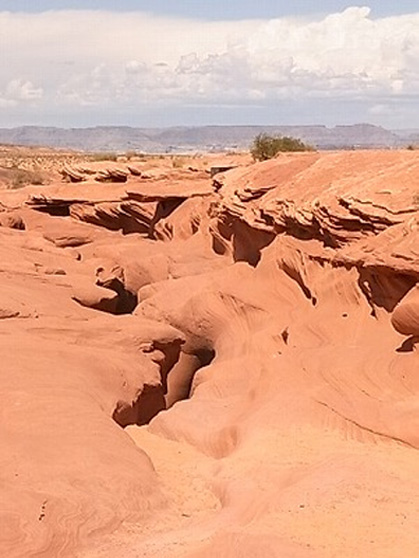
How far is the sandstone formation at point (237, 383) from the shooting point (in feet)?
27.4

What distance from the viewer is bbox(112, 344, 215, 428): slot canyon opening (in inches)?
511

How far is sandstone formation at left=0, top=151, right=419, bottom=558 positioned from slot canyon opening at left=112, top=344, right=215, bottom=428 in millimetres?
45

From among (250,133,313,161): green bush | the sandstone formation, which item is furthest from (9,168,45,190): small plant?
the sandstone formation

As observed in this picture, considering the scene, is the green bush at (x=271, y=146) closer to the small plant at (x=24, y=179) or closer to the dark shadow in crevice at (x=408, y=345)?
the small plant at (x=24, y=179)

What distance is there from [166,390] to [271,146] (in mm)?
19792

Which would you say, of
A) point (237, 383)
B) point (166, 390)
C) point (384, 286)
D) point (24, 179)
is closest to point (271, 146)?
point (166, 390)

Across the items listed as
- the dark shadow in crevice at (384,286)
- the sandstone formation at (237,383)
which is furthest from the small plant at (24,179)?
the dark shadow in crevice at (384,286)

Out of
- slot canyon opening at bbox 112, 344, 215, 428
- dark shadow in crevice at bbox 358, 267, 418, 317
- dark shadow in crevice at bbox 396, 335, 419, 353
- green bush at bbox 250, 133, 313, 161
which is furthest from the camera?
green bush at bbox 250, 133, 313, 161

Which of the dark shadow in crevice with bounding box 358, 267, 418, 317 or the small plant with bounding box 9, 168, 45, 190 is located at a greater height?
the dark shadow in crevice with bounding box 358, 267, 418, 317

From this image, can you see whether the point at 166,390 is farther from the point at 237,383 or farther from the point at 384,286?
the point at 384,286

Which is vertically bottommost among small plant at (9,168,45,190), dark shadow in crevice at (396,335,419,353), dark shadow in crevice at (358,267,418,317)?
small plant at (9,168,45,190)

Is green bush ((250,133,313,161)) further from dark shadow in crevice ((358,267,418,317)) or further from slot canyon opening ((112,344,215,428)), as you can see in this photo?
dark shadow in crevice ((358,267,418,317))

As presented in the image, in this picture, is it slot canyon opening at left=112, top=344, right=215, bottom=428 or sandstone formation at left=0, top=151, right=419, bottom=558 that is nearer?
sandstone formation at left=0, top=151, right=419, bottom=558

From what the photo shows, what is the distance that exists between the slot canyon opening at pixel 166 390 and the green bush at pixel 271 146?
1641 centimetres
